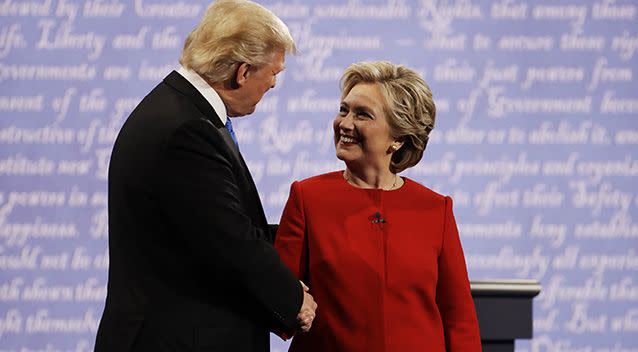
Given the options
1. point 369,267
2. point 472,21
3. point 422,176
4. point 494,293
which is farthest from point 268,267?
point 472,21

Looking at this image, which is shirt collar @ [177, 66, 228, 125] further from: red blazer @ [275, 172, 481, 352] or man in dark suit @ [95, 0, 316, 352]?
red blazer @ [275, 172, 481, 352]

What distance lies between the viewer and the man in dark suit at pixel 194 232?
5.85 feet

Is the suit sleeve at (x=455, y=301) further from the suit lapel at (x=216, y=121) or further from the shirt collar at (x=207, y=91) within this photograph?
the shirt collar at (x=207, y=91)

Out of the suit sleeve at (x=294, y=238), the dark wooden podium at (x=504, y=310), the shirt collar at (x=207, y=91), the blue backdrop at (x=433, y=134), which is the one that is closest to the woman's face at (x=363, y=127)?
the suit sleeve at (x=294, y=238)

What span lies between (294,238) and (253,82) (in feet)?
1.09

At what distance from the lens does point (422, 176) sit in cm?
390

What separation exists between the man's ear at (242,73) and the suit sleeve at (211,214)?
163mm

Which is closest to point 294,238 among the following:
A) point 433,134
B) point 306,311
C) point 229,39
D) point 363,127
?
point 306,311

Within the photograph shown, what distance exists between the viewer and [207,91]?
1.92 meters

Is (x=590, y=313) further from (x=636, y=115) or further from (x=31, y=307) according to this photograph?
(x=31, y=307)

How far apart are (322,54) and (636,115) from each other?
53.4 inches

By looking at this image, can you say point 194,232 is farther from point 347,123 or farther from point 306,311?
point 347,123

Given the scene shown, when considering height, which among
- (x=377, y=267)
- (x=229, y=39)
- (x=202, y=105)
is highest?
(x=229, y=39)

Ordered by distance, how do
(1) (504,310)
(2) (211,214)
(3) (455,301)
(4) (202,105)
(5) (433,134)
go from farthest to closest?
1. (5) (433,134)
2. (1) (504,310)
3. (3) (455,301)
4. (4) (202,105)
5. (2) (211,214)
